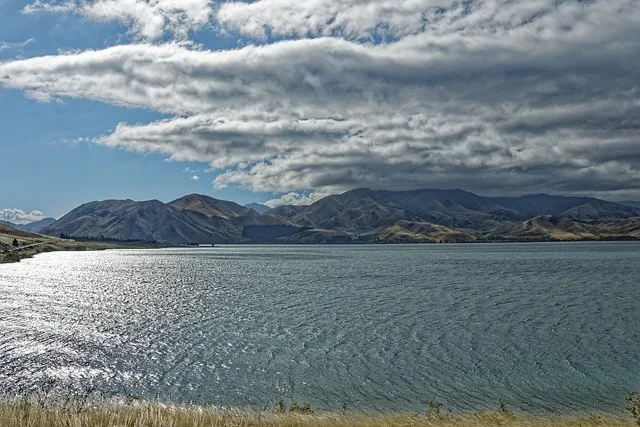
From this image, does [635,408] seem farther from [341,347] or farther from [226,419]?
[341,347]

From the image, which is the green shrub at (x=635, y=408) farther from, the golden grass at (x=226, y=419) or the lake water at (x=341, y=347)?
the lake water at (x=341, y=347)

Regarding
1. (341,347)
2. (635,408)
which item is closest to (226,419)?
(635,408)

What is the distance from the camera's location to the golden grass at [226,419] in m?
23.8

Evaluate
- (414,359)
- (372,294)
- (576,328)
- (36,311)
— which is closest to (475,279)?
(372,294)

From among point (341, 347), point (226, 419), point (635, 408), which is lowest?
point (341, 347)

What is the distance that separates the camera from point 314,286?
123562mm

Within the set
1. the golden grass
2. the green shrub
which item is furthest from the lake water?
the golden grass

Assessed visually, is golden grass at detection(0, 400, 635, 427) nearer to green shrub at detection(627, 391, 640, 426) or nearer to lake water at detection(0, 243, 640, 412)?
green shrub at detection(627, 391, 640, 426)

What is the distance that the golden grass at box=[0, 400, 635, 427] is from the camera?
2384 cm

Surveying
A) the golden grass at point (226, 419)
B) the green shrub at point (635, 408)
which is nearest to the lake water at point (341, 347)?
the green shrub at point (635, 408)

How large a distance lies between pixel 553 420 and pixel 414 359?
18.0 metres

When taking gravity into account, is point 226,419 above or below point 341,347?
above

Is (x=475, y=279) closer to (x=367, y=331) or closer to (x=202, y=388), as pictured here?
(x=367, y=331)

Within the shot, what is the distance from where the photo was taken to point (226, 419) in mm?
27578
